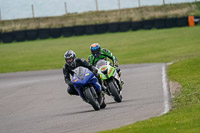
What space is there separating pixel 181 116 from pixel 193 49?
21.6 metres

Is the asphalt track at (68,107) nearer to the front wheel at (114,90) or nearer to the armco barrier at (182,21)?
the front wheel at (114,90)

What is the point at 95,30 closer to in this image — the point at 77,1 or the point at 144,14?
the point at 144,14

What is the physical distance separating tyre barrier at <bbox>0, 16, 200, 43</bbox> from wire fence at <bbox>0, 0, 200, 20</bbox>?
20.3 feet

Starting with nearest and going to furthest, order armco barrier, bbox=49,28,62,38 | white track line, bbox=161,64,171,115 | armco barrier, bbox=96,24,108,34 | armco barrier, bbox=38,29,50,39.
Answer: white track line, bbox=161,64,171,115 → armco barrier, bbox=96,24,108,34 → armco barrier, bbox=49,28,62,38 → armco barrier, bbox=38,29,50,39

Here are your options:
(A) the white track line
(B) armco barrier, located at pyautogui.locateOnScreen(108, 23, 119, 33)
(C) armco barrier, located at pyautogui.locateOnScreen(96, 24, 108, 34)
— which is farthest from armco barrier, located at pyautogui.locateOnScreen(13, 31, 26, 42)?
(A) the white track line

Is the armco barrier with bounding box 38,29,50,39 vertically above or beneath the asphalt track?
beneath

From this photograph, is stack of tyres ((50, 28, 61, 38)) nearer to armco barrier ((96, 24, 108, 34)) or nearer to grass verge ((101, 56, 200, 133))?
armco barrier ((96, 24, 108, 34))

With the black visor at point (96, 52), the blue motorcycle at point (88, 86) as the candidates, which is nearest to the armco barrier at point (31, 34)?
the black visor at point (96, 52)

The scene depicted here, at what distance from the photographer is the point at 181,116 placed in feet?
30.9

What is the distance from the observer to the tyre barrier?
46312 millimetres

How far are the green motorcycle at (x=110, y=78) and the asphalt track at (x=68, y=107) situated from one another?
25cm

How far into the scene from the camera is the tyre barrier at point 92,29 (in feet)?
152

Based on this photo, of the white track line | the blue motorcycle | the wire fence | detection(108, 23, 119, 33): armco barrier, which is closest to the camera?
the white track line

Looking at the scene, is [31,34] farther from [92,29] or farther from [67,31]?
[92,29]
